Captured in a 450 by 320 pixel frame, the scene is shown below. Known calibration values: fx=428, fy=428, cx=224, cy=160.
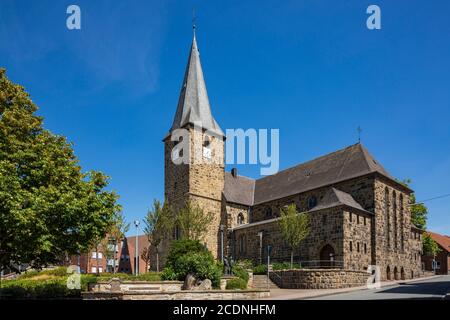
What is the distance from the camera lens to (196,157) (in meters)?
45.6

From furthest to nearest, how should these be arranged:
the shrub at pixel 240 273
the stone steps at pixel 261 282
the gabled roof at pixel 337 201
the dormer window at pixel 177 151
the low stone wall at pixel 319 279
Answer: the dormer window at pixel 177 151 < the gabled roof at pixel 337 201 < the stone steps at pixel 261 282 < the shrub at pixel 240 273 < the low stone wall at pixel 319 279

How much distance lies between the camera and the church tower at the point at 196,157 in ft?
147

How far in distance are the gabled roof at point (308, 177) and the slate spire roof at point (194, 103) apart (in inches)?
273

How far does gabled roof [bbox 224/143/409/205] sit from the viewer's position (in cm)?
3755

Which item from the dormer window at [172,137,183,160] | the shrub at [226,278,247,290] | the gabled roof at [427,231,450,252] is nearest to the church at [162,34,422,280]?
the dormer window at [172,137,183,160]

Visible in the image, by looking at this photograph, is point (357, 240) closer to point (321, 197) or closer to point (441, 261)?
point (321, 197)

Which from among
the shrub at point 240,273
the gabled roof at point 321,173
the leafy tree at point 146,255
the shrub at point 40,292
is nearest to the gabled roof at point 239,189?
the gabled roof at point 321,173

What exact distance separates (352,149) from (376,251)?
33.1 feet

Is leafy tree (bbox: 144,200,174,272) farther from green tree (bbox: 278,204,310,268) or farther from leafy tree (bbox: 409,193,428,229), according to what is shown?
leafy tree (bbox: 409,193,428,229)

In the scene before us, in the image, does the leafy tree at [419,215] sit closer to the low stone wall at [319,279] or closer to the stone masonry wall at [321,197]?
the stone masonry wall at [321,197]

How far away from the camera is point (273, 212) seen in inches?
1759

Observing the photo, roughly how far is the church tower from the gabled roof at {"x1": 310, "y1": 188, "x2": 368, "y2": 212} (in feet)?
46.4

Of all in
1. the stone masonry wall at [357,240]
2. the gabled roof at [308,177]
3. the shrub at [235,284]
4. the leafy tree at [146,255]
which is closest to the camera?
the shrub at [235,284]

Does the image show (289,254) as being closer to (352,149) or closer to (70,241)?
(352,149)
